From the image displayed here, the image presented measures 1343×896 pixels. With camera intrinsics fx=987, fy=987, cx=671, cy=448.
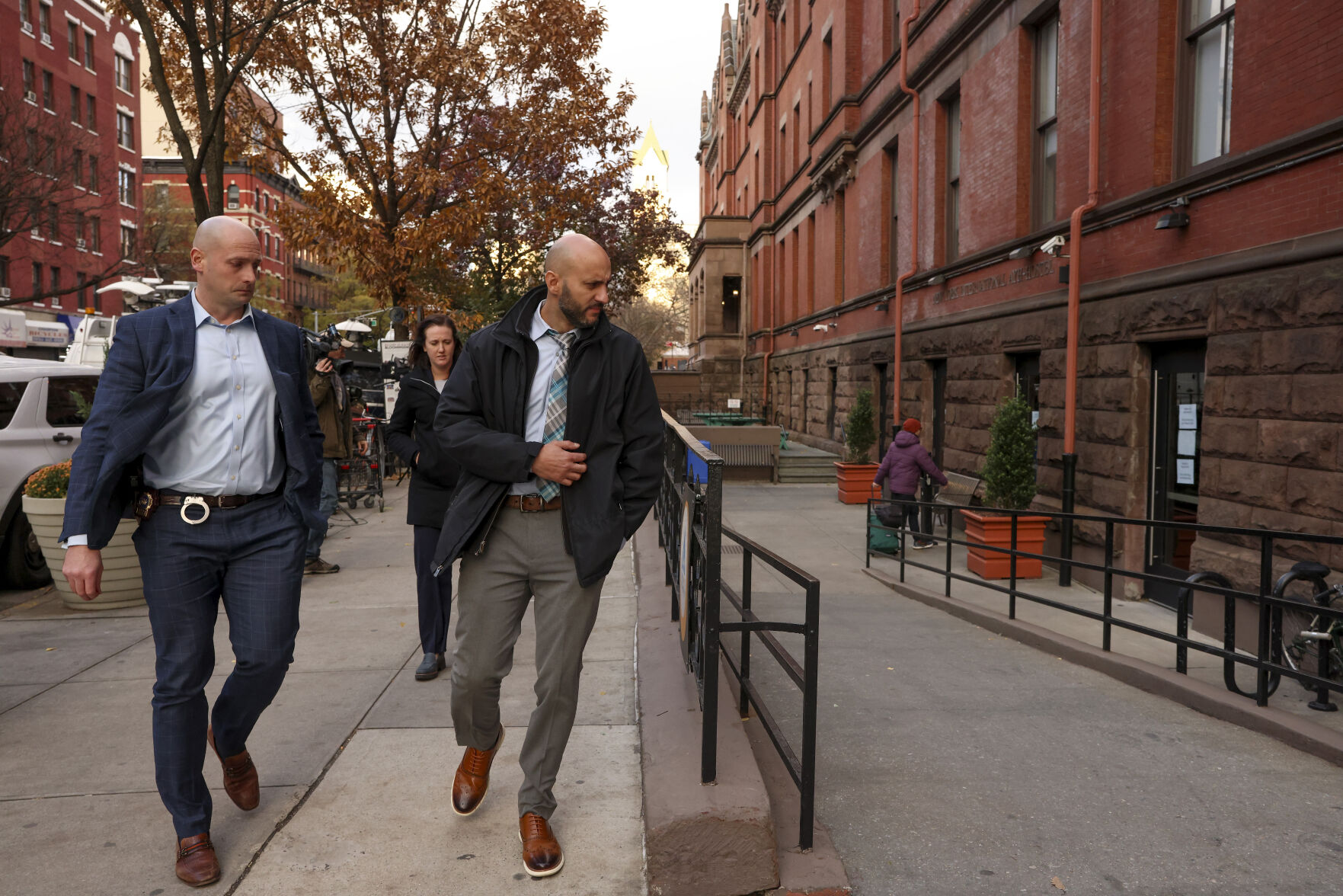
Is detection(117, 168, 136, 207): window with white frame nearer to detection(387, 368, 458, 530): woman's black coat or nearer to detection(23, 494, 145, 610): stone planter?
detection(23, 494, 145, 610): stone planter

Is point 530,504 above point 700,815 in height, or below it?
above

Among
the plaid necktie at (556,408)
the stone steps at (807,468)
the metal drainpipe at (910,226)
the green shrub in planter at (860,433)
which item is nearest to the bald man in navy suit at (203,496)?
the plaid necktie at (556,408)

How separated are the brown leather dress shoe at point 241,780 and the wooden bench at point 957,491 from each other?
10.9 metres

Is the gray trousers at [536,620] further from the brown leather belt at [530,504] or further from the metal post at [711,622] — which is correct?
the metal post at [711,622]

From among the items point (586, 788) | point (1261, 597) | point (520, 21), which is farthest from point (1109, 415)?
point (520, 21)

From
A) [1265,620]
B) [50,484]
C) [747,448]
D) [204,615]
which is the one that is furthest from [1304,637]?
[747,448]

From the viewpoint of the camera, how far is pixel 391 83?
16.6 meters

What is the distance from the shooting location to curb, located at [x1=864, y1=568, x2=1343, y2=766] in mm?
4758

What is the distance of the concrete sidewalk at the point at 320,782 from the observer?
312 centimetres

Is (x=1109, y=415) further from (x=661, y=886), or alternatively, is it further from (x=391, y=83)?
(x=391, y=83)

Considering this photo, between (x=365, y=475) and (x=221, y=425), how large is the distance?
12.2m

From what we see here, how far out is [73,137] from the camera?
31688 millimetres

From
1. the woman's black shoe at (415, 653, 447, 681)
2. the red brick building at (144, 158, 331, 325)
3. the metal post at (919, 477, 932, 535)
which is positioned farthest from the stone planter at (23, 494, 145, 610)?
the red brick building at (144, 158, 331, 325)

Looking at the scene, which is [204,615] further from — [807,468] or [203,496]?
[807,468]
